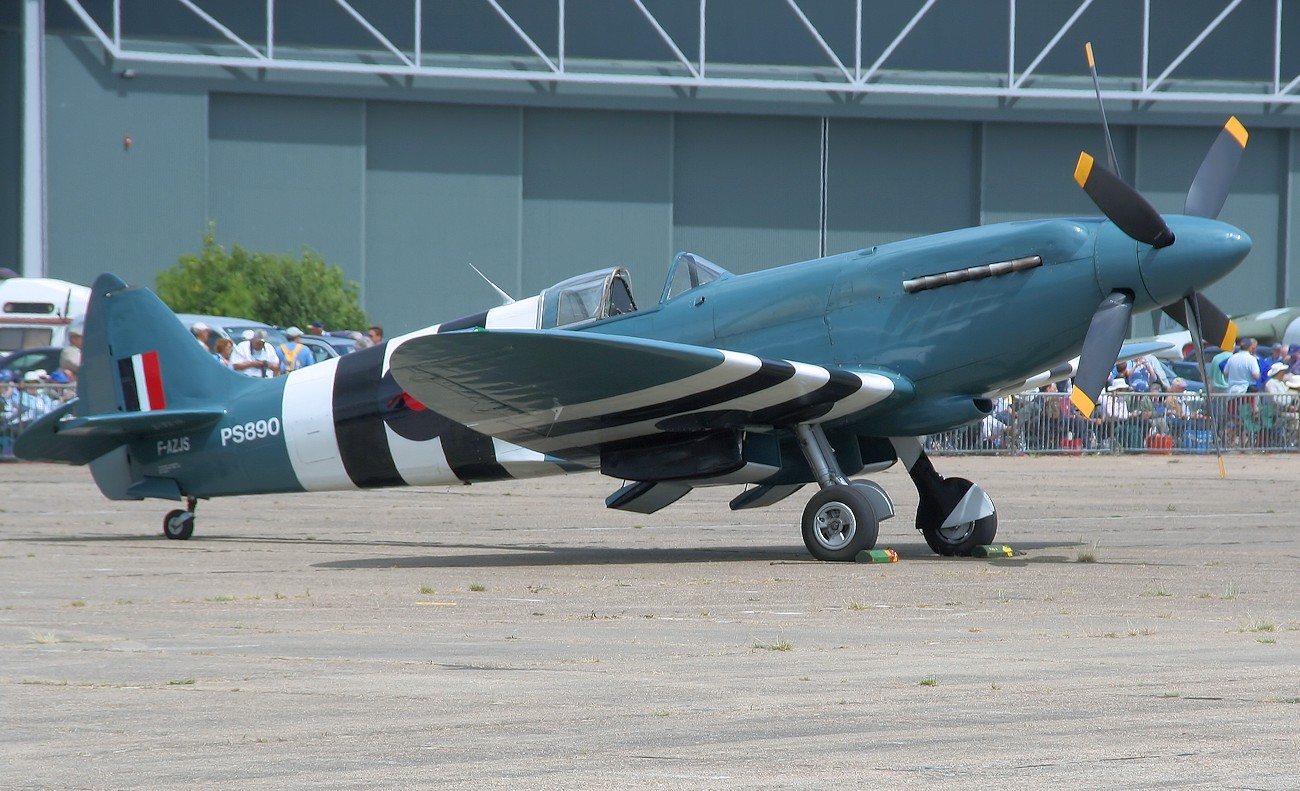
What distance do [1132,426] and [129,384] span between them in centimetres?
1831

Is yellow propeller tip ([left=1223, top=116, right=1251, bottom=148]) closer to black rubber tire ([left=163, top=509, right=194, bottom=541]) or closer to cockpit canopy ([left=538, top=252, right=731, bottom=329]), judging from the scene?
cockpit canopy ([left=538, top=252, right=731, bottom=329])

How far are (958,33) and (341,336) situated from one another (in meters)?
24.2

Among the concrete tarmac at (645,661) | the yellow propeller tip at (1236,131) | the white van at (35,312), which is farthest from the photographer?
the white van at (35,312)

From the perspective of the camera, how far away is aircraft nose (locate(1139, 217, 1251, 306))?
439 inches

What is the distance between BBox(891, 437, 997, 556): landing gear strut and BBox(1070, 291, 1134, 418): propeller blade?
4.95ft

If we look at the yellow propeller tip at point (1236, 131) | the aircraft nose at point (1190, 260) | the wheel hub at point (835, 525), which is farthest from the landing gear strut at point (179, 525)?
the yellow propeller tip at point (1236, 131)

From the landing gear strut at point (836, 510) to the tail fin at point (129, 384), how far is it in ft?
18.1

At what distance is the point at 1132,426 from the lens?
27.5 metres

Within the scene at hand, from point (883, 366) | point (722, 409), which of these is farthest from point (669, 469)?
point (883, 366)

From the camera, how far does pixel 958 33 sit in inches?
1912

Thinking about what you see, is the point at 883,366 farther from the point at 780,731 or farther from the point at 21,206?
the point at 21,206

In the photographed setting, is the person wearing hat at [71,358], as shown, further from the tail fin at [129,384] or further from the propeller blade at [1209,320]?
the propeller blade at [1209,320]

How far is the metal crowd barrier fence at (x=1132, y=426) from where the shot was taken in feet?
89.1

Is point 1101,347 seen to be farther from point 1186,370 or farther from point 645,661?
point 1186,370
